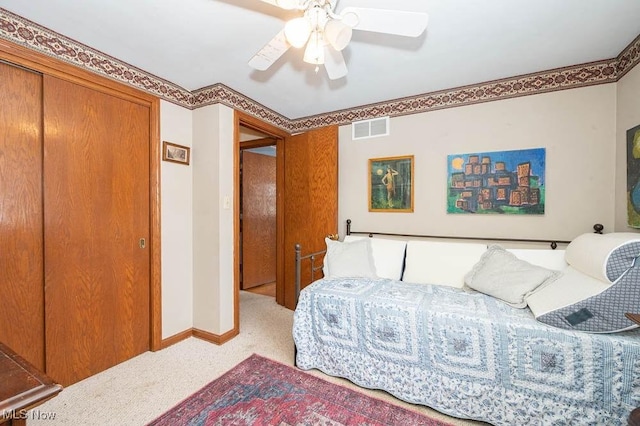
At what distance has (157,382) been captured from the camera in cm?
194

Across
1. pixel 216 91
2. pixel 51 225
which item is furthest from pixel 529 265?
pixel 51 225

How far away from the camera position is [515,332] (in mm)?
1475

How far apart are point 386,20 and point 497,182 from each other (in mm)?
1841

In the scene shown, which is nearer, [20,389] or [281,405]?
[20,389]

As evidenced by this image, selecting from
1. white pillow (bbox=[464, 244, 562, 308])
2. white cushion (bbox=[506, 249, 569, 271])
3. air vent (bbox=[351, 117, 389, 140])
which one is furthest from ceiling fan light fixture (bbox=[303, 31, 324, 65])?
white cushion (bbox=[506, 249, 569, 271])

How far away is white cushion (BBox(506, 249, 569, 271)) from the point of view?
2.00 m

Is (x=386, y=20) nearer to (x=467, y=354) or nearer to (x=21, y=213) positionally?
(x=467, y=354)

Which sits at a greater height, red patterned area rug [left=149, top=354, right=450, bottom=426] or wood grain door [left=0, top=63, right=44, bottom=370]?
wood grain door [left=0, top=63, right=44, bottom=370]

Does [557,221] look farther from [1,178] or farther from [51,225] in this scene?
[1,178]

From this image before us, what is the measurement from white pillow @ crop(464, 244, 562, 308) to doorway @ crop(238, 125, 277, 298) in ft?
9.67

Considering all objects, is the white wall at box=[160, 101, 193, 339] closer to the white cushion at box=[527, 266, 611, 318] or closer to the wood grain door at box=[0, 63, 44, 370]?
the wood grain door at box=[0, 63, 44, 370]

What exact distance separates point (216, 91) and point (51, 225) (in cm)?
162

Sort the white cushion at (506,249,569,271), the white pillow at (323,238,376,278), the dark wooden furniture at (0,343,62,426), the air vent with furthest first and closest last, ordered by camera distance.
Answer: the air vent < the white pillow at (323,238,376,278) < the white cushion at (506,249,569,271) < the dark wooden furniture at (0,343,62,426)

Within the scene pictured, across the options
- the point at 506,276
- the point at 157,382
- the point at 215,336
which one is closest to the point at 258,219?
the point at 215,336
